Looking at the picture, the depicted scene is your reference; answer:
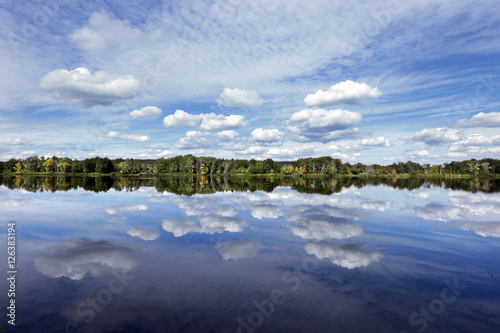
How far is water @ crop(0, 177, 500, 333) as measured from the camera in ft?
25.2

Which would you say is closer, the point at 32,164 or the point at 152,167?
the point at 32,164

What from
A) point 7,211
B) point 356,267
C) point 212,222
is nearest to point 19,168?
point 7,211

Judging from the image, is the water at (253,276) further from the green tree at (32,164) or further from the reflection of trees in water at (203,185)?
the green tree at (32,164)

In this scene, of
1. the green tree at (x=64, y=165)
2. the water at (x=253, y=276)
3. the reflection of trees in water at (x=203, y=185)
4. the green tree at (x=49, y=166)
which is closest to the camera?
the water at (x=253, y=276)

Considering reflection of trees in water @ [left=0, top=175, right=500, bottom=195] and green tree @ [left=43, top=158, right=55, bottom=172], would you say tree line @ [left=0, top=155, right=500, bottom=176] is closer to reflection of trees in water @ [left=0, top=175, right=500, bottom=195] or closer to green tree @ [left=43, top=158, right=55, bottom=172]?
green tree @ [left=43, top=158, right=55, bottom=172]

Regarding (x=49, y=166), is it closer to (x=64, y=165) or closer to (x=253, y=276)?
(x=64, y=165)

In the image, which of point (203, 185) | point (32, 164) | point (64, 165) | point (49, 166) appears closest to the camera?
point (203, 185)

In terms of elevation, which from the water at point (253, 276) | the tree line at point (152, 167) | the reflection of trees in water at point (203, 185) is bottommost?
the water at point (253, 276)

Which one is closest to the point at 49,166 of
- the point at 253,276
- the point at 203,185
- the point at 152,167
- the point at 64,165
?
the point at 64,165

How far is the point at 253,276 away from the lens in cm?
1066

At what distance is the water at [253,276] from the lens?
25.2 feet

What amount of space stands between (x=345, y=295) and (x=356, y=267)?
120 inches

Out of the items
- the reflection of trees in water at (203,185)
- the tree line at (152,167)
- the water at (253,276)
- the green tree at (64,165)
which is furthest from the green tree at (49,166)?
the water at (253,276)

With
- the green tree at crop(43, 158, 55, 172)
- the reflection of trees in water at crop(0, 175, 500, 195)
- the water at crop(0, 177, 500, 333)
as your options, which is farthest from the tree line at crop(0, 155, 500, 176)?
the water at crop(0, 177, 500, 333)
